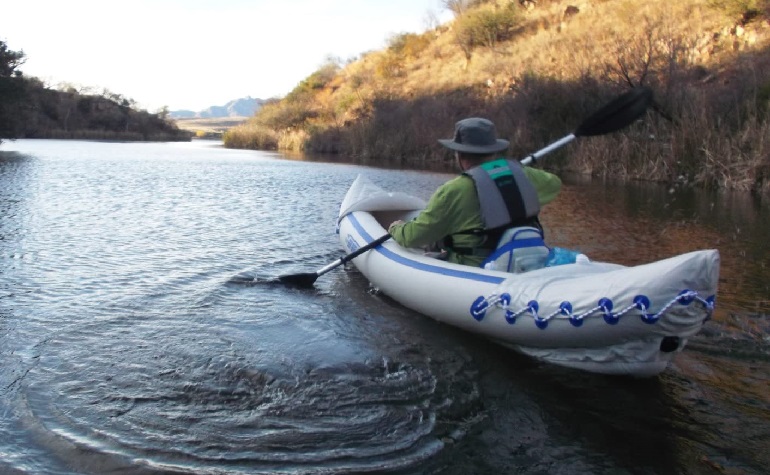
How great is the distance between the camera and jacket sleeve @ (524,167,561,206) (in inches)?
167

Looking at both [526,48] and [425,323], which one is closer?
[425,323]

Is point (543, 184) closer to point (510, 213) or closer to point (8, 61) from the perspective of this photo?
point (510, 213)

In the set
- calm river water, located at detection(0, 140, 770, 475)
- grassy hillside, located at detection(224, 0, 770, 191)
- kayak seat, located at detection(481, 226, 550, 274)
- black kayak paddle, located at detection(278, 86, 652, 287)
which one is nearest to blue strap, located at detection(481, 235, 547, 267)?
kayak seat, located at detection(481, 226, 550, 274)

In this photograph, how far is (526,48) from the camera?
29.1 metres

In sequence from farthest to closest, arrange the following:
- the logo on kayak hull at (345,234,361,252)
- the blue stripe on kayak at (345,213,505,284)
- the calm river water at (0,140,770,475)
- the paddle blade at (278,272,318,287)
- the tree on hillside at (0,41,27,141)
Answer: the tree on hillside at (0,41,27,141) < the logo on kayak hull at (345,234,361,252) < the paddle blade at (278,272,318,287) < the blue stripe on kayak at (345,213,505,284) < the calm river water at (0,140,770,475)

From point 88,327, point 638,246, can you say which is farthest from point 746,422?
point 638,246

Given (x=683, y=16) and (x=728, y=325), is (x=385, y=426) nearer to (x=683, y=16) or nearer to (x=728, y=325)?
(x=728, y=325)

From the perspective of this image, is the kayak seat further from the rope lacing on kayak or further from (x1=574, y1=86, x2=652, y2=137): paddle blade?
(x1=574, y1=86, x2=652, y2=137): paddle blade

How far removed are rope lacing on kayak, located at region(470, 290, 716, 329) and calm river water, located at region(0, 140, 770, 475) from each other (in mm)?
317

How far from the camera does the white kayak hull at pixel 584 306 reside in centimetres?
295

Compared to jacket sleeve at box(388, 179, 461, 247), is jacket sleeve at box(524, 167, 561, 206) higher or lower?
higher

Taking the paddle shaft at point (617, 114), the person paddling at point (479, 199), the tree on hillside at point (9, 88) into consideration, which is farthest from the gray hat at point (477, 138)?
the tree on hillside at point (9, 88)

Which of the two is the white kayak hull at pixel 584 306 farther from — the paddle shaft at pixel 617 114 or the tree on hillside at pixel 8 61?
the tree on hillside at pixel 8 61

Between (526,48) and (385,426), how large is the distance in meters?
28.3
